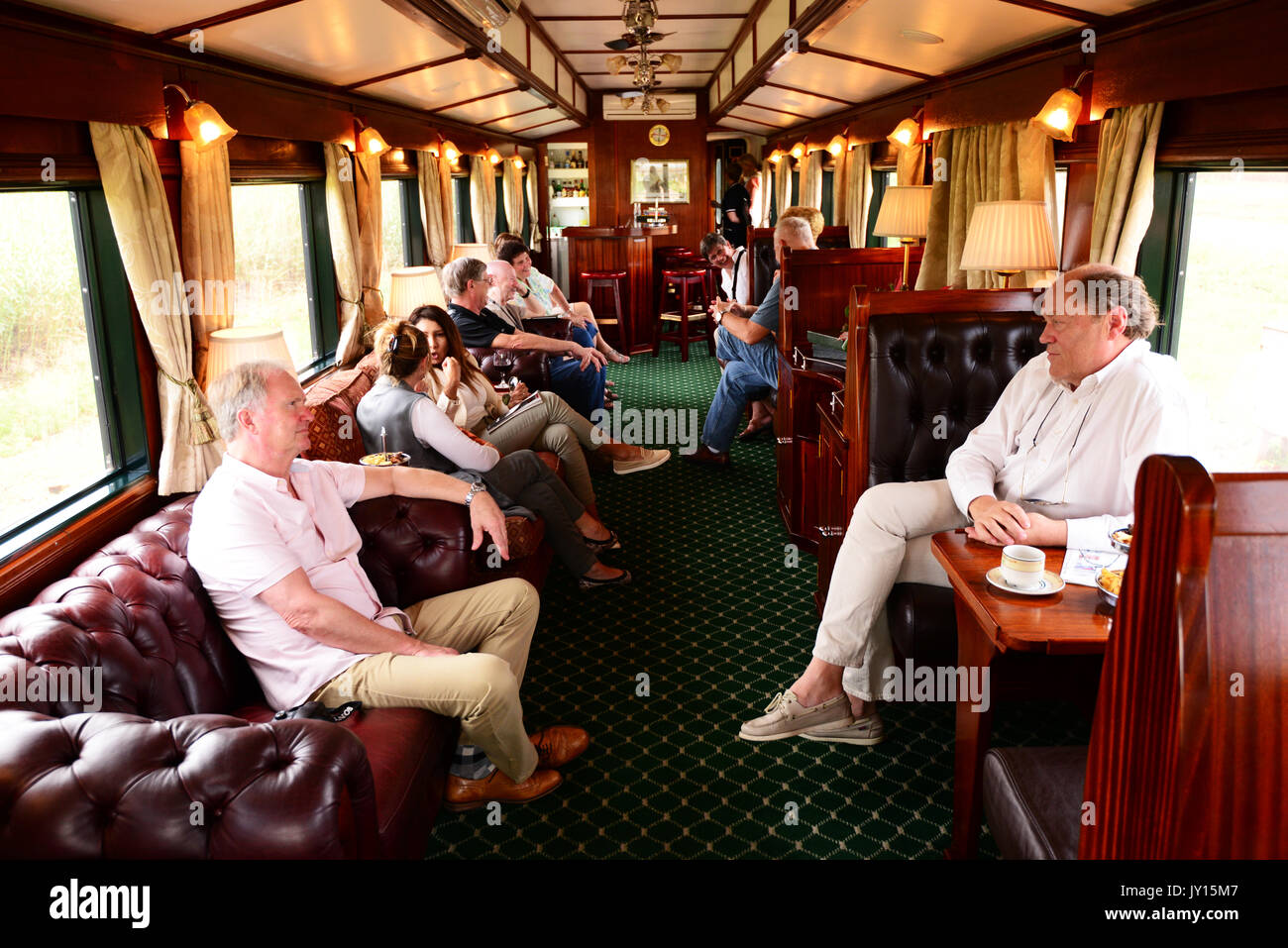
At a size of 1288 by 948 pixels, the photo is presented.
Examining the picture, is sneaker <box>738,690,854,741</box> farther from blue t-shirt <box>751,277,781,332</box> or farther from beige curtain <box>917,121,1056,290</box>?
blue t-shirt <box>751,277,781,332</box>

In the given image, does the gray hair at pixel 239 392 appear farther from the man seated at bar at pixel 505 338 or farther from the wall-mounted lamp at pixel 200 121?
the man seated at bar at pixel 505 338

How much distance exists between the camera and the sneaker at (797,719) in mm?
3275

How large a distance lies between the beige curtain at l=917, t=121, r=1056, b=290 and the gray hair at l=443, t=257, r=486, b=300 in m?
2.75

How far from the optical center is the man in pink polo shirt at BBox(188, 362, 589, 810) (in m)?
2.45

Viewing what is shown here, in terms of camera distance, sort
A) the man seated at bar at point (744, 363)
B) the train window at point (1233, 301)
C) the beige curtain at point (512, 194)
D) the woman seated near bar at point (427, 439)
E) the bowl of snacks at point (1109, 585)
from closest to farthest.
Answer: the bowl of snacks at point (1109, 585), the train window at point (1233, 301), the woman seated near bar at point (427, 439), the man seated at bar at point (744, 363), the beige curtain at point (512, 194)

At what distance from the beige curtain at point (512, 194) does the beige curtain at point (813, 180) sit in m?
3.92

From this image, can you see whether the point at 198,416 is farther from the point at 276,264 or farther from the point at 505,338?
the point at 505,338

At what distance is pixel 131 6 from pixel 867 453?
10.0 feet

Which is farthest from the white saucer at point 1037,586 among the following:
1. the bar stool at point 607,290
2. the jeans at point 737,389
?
the bar stool at point 607,290

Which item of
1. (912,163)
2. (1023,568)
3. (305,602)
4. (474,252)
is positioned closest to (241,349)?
(305,602)

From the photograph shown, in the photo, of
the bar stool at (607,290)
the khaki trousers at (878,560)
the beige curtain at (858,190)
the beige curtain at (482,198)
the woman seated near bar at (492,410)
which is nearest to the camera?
the khaki trousers at (878,560)

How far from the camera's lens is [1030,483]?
2982 mm

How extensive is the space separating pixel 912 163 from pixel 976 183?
1.20 m
